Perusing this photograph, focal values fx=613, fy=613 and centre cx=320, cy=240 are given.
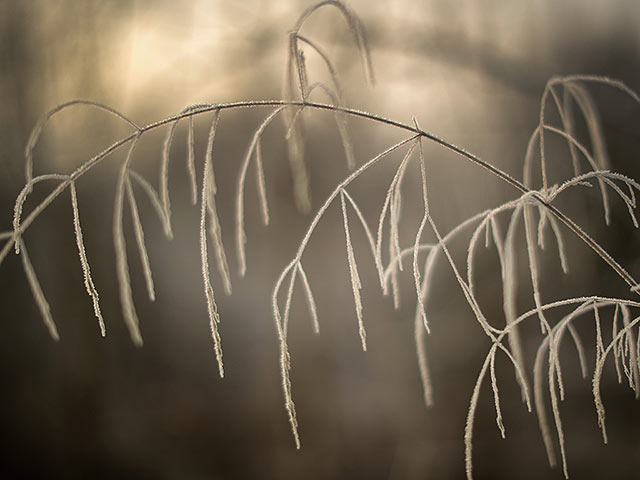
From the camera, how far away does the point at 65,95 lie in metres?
1.38

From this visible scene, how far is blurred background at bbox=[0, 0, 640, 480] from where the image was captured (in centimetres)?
130

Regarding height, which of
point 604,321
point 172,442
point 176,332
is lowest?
point 172,442

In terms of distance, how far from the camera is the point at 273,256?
1460 mm

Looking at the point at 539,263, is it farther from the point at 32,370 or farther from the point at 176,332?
the point at 32,370

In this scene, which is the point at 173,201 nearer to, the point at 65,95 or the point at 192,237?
the point at 192,237

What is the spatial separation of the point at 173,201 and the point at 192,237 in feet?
0.33

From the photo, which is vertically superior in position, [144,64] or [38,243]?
[144,64]

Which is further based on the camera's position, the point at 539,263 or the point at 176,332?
the point at 176,332

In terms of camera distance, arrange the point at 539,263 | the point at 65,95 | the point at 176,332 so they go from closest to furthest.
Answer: the point at 539,263, the point at 65,95, the point at 176,332

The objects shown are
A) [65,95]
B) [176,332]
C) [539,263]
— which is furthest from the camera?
[176,332]

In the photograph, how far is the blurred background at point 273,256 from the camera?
1.30 meters

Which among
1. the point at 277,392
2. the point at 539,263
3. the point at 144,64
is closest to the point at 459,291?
the point at 539,263

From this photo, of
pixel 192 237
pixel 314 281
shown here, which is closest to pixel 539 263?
pixel 314 281

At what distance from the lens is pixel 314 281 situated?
1.43 meters
